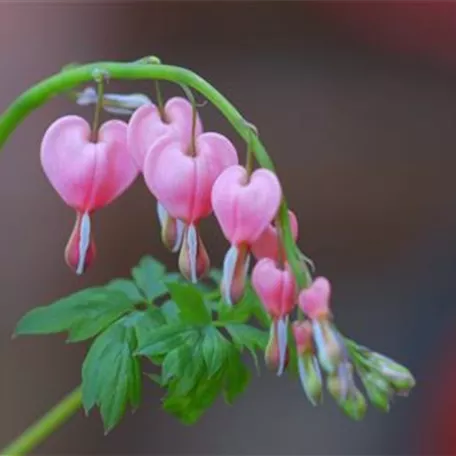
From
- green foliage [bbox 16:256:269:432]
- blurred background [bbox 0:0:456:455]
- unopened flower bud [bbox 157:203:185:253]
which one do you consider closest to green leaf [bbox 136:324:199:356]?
green foliage [bbox 16:256:269:432]

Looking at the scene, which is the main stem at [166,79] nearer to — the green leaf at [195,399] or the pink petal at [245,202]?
the pink petal at [245,202]

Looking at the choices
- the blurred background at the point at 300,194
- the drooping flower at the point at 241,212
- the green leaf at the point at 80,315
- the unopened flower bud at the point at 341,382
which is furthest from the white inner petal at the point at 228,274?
the blurred background at the point at 300,194

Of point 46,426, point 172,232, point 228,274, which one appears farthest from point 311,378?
point 46,426

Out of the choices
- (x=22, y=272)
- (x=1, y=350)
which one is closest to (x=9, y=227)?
(x=22, y=272)

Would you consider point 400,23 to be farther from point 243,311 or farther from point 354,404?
point 354,404

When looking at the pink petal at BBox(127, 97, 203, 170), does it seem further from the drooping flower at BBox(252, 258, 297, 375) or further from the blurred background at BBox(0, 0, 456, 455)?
the blurred background at BBox(0, 0, 456, 455)

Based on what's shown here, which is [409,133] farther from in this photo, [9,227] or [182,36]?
[9,227]
